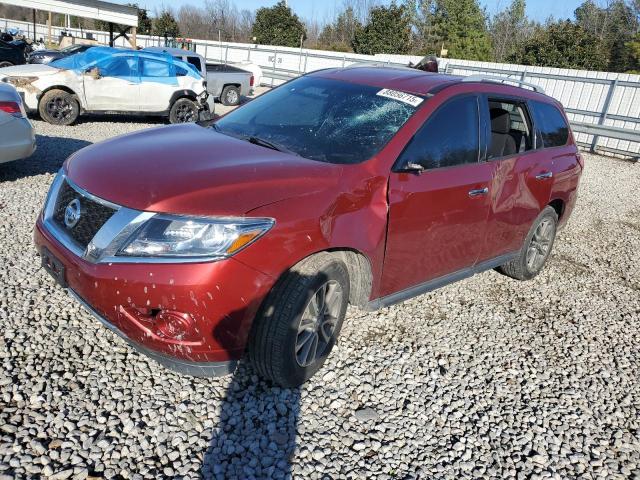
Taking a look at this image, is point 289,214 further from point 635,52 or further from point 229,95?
point 635,52

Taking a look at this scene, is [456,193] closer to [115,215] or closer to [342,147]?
[342,147]

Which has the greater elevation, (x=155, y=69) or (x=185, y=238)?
(x=185, y=238)

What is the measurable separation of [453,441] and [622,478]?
2.86 ft

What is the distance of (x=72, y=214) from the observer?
9.17 ft

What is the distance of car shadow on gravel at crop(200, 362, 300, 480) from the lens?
8.00 feet

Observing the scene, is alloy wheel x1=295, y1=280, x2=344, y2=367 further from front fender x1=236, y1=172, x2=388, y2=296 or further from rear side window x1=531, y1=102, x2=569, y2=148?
rear side window x1=531, y1=102, x2=569, y2=148

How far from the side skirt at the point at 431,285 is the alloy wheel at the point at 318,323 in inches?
12.0

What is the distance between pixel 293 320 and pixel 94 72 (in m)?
9.83

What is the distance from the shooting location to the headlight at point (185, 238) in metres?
2.46

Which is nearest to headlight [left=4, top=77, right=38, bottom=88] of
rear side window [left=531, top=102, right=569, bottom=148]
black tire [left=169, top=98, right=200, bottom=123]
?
black tire [left=169, top=98, right=200, bottom=123]

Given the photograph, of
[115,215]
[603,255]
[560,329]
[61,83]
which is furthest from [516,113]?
[61,83]

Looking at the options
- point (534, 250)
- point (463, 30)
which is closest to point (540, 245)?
point (534, 250)

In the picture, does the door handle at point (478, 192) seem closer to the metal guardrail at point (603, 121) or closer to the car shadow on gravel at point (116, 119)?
the car shadow on gravel at point (116, 119)

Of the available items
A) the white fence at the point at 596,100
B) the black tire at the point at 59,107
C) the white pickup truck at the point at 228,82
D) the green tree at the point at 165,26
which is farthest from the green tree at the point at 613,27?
the green tree at the point at 165,26
